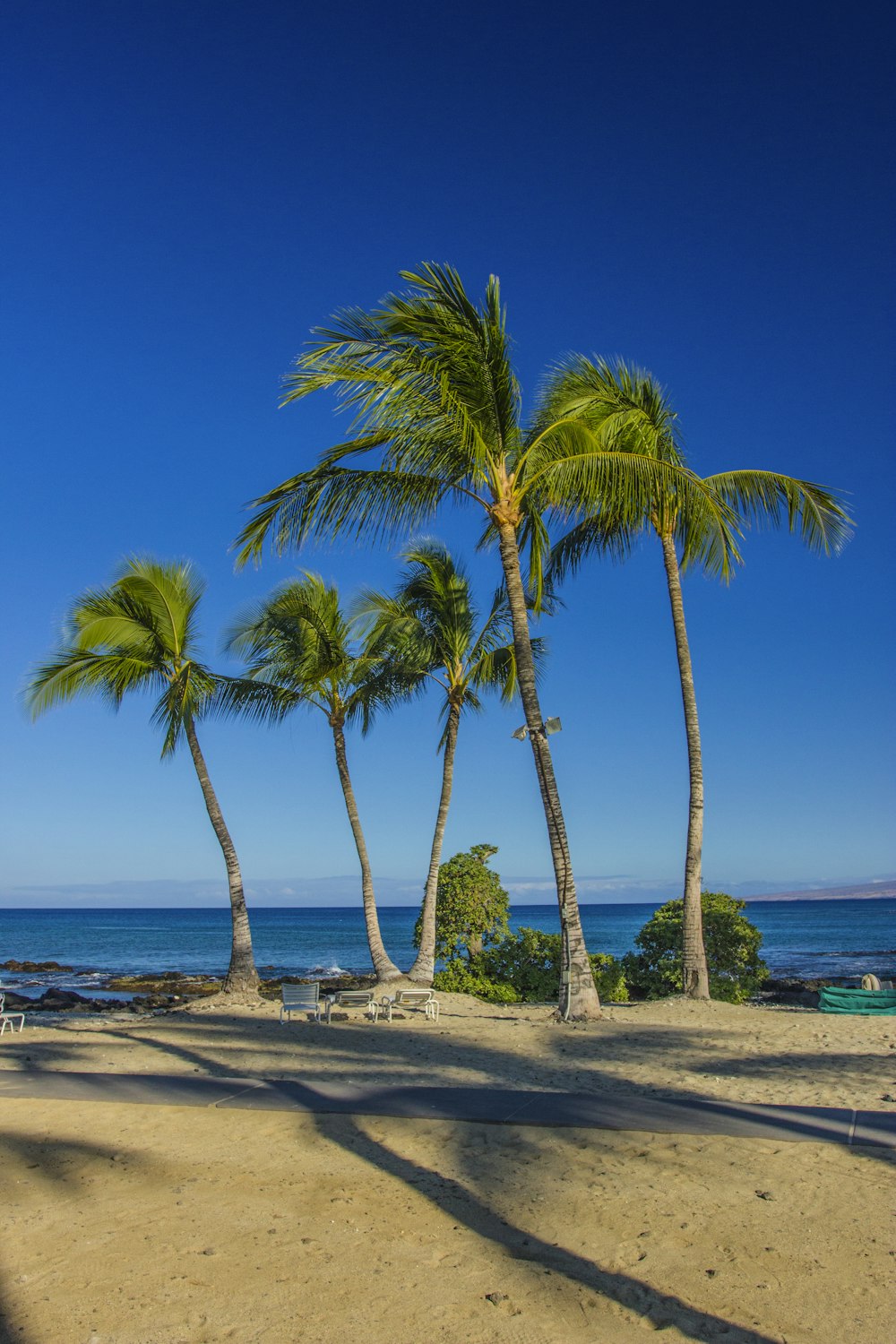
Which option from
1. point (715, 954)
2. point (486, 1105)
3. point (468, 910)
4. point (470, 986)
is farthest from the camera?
point (468, 910)

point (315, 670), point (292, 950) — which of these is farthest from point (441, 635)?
point (292, 950)

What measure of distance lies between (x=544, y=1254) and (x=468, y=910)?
577 inches

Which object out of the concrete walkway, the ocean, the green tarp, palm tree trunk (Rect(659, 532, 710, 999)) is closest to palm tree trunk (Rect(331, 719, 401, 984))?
palm tree trunk (Rect(659, 532, 710, 999))

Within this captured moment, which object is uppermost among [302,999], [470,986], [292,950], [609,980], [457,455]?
[457,455]

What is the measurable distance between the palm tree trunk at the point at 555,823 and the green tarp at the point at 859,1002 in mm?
3964

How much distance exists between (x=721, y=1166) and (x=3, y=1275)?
156 inches

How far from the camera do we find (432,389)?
40.2 ft

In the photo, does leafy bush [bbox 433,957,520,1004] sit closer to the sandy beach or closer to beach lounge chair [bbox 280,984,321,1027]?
beach lounge chair [bbox 280,984,321,1027]

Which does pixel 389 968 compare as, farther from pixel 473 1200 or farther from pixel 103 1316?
pixel 103 1316

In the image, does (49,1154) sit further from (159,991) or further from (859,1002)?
(159,991)

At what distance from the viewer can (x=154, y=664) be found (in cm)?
1850

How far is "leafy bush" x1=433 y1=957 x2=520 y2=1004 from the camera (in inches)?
700

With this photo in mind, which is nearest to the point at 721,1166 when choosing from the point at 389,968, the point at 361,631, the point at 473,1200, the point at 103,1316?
the point at 473,1200

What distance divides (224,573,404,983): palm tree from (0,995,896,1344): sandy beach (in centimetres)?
1103
